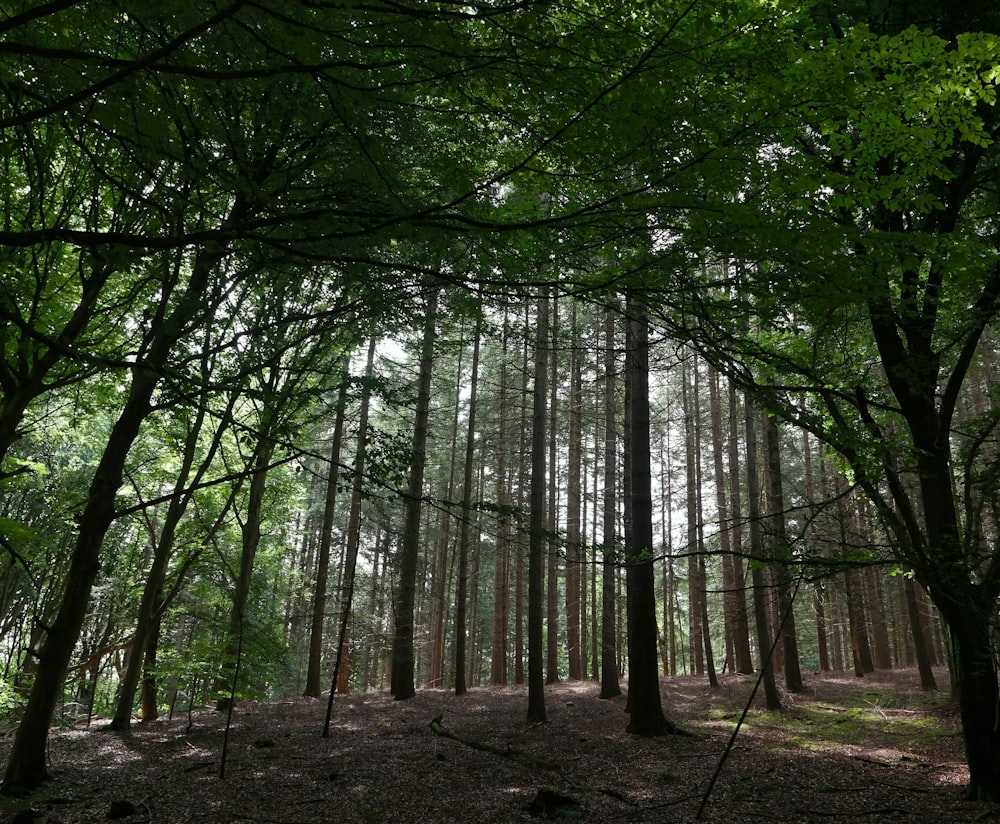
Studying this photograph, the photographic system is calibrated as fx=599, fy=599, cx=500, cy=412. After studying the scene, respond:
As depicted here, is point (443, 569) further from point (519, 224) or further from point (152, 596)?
point (519, 224)

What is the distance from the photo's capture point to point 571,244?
12.5 ft

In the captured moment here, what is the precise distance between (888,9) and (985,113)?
1.44 metres

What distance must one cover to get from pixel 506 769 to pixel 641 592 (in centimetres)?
360

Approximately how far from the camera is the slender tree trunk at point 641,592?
962cm

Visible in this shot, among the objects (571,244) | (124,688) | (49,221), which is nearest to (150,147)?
(571,244)

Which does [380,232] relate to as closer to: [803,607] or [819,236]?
[819,236]

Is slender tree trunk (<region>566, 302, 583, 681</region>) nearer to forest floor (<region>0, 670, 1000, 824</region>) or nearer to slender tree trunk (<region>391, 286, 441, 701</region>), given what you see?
slender tree trunk (<region>391, 286, 441, 701</region>)

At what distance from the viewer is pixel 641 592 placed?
10102 millimetres

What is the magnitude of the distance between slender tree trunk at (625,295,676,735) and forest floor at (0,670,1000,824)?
0.43m

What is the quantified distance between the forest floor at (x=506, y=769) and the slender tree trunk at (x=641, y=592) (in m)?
0.43

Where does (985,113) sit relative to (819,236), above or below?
above

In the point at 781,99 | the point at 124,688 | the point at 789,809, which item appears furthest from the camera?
the point at 124,688

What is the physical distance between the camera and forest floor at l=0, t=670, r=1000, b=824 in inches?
231

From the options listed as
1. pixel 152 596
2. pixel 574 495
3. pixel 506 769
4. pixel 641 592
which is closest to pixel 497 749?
pixel 506 769
